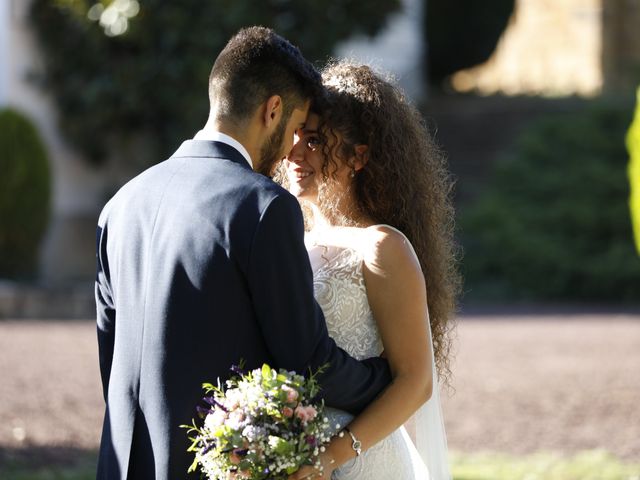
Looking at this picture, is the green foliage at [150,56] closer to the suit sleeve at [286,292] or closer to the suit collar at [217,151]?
the suit collar at [217,151]

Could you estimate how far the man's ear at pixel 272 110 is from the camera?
9.30 ft

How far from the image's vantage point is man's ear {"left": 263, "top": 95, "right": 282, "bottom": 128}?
284 cm

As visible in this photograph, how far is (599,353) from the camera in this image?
9.75m

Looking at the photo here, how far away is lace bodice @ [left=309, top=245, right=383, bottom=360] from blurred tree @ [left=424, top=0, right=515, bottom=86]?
15.5 meters

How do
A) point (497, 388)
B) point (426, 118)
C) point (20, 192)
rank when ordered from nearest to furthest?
point (497, 388) < point (426, 118) < point (20, 192)

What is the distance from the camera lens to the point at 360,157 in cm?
320

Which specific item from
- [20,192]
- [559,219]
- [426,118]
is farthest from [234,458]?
[559,219]

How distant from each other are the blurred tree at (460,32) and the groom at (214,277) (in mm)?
15621

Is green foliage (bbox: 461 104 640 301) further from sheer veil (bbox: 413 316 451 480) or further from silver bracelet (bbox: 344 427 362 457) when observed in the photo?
silver bracelet (bbox: 344 427 362 457)

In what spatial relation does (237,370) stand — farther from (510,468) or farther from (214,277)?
(510,468)

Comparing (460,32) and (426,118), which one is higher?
(460,32)

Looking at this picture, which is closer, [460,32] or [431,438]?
[431,438]

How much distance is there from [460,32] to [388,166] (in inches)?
614

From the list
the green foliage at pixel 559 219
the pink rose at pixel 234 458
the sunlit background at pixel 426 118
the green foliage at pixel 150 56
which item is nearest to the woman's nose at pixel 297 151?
the pink rose at pixel 234 458
